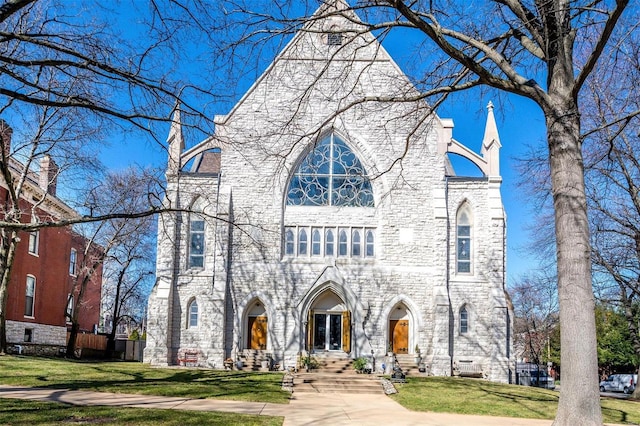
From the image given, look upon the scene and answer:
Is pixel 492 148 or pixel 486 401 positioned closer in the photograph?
pixel 486 401

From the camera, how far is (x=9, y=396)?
13.4 m

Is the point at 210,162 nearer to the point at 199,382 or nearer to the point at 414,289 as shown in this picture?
the point at 414,289

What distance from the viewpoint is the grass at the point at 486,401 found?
52.5 feet

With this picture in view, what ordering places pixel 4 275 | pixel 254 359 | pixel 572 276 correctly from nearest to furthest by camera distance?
pixel 572 276 → pixel 4 275 → pixel 254 359

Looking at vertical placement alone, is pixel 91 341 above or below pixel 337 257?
below

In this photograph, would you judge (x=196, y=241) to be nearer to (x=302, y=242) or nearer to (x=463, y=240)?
(x=302, y=242)

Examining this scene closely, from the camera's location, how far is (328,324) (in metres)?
28.0

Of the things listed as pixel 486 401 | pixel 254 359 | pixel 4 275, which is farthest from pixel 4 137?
pixel 486 401

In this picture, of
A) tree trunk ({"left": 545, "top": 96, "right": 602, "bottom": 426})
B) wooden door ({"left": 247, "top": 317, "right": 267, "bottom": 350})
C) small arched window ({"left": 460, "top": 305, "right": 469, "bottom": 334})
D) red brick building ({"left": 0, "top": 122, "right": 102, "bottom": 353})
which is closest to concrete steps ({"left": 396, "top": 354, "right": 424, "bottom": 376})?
small arched window ({"left": 460, "top": 305, "right": 469, "bottom": 334})

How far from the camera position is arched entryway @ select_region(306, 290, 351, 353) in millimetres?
27578

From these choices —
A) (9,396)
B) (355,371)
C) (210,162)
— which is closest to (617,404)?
(355,371)

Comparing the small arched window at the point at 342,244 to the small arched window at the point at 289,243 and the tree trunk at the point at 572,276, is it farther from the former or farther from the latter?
the tree trunk at the point at 572,276

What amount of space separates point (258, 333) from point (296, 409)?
13.2 m

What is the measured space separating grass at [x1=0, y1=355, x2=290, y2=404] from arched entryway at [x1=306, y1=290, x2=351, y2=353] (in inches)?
199
